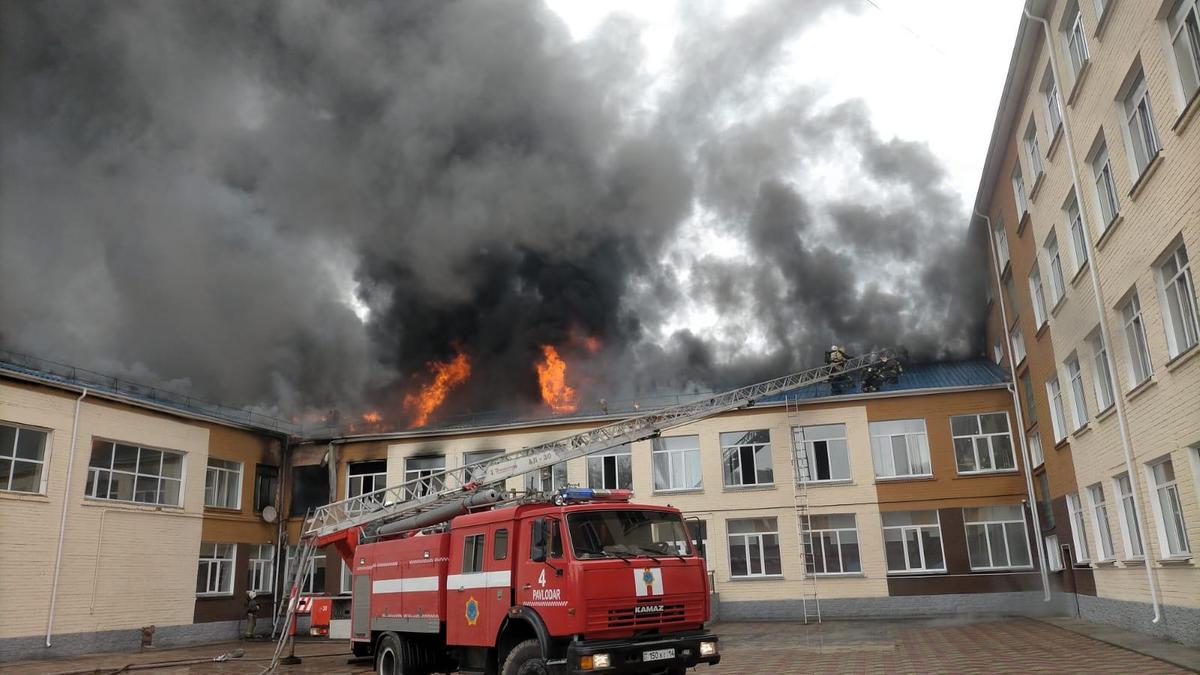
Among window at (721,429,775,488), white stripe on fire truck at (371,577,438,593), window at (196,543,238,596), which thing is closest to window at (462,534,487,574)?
white stripe on fire truck at (371,577,438,593)

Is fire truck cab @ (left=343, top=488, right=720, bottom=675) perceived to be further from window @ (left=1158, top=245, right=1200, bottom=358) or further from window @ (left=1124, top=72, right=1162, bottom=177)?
window @ (left=1124, top=72, right=1162, bottom=177)

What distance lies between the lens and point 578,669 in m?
9.48

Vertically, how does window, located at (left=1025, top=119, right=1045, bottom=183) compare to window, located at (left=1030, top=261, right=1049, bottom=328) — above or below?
above

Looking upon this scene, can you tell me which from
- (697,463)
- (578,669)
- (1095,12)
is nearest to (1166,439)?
(1095,12)

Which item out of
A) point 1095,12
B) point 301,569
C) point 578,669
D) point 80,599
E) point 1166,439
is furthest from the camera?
point 80,599

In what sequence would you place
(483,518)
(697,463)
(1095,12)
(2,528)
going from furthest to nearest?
(697,463), (2,528), (1095,12), (483,518)

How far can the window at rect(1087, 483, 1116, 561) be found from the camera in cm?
1759

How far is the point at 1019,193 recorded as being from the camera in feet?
71.1

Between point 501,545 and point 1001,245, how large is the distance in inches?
804

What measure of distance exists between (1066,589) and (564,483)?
636 inches

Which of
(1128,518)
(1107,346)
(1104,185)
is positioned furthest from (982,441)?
(1104,185)

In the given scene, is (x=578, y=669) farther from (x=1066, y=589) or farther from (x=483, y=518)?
(x=1066, y=589)

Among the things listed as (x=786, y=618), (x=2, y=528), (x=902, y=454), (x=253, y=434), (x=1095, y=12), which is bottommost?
(x=786, y=618)

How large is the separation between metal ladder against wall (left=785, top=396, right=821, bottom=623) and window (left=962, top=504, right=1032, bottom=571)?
5000mm
